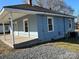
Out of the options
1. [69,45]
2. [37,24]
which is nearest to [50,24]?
[37,24]

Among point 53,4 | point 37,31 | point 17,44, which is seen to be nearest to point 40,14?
point 37,31

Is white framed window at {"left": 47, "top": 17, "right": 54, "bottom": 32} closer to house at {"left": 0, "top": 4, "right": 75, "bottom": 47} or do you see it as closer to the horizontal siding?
house at {"left": 0, "top": 4, "right": 75, "bottom": 47}

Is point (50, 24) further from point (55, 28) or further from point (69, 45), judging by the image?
point (69, 45)

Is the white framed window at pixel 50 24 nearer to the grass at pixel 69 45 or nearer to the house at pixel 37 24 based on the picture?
the house at pixel 37 24

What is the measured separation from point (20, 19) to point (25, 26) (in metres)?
1.41

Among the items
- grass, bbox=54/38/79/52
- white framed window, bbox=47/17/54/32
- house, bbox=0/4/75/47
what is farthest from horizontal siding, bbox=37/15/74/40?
grass, bbox=54/38/79/52

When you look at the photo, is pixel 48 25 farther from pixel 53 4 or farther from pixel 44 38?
pixel 53 4

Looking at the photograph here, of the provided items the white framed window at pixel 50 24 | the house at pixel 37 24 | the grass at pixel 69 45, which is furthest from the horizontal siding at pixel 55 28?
the grass at pixel 69 45

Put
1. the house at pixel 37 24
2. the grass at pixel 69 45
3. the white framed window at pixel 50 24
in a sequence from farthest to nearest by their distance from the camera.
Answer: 1. the white framed window at pixel 50 24
2. the house at pixel 37 24
3. the grass at pixel 69 45

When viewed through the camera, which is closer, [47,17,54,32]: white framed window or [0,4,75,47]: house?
[0,4,75,47]: house

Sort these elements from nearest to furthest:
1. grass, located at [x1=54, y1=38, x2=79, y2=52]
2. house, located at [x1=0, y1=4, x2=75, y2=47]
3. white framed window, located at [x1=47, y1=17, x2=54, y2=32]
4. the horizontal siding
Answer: grass, located at [x1=54, y1=38, x2=79, y2=52]
house, located at [x1=0, y1=4, x2=75, y2=47]
the horizontal siding
white framed window, located at [x1=47, y1=17, x2=54, y2=32]

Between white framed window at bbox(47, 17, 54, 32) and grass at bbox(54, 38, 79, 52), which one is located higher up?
white framed window at bbox(47, 17, 54, 32)

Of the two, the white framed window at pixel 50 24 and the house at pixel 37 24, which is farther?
the white framed window at pixel 50 24

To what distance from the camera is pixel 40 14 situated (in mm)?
13875
